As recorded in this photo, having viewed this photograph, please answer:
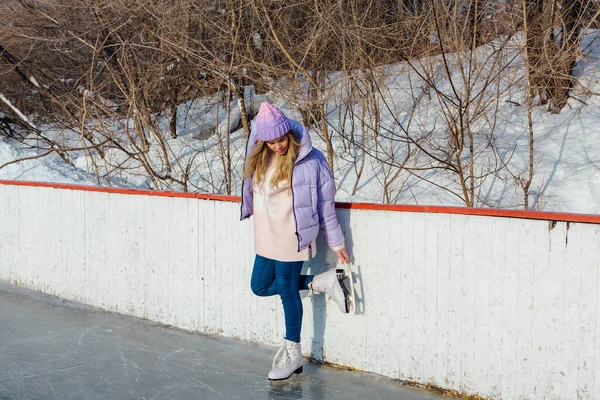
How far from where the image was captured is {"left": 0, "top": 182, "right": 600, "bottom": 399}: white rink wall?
3121mm

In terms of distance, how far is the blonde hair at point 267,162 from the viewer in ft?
12.0

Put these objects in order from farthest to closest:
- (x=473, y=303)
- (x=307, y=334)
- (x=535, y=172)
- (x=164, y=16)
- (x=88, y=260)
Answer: (x=164, y=16)
(x=535, y=172)
(x=88, y=260)
(x=307, y=334)
(x=473, y=303)

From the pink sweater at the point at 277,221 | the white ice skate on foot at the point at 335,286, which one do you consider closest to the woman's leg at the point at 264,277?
the pink sweater at the point at 277,221

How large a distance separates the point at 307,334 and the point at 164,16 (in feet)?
22.2

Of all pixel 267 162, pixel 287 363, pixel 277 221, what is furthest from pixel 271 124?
pixel 287 363

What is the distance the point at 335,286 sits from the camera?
3.72m

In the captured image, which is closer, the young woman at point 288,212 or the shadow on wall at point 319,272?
the young woman at point 288,212

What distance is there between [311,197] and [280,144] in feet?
1.11

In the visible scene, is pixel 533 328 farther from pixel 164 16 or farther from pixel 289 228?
pixel 164 16

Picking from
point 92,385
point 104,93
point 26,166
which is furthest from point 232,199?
point 104,93

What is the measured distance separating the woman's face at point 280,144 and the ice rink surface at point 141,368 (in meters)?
1.31

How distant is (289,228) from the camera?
373 centimetres

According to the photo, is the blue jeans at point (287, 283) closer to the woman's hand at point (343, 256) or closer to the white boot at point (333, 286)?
the white boot at point (333, 286)

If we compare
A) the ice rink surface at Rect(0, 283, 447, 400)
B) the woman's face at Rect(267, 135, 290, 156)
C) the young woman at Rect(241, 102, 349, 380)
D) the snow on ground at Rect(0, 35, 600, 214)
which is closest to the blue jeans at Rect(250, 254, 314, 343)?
the young woman at Rect(241, 102, 349, 380)
